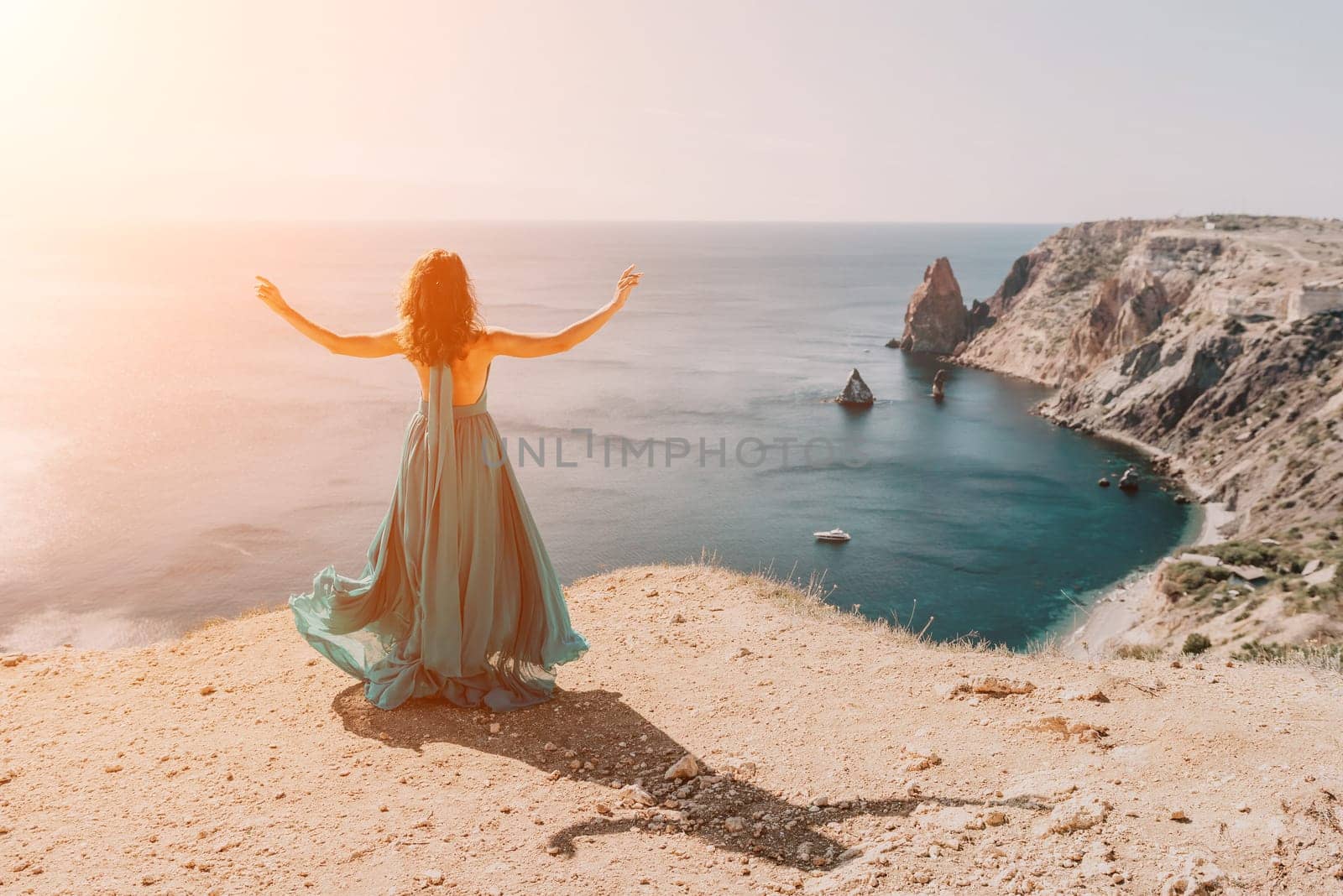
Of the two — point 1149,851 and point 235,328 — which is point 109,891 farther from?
point 235,328

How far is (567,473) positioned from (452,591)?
4822 cm

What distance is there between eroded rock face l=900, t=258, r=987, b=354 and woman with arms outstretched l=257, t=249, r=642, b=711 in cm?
9782

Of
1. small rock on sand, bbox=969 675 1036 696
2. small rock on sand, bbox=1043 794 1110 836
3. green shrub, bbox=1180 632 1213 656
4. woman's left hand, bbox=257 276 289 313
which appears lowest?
green shrub, bbox=1180 632 1213 656

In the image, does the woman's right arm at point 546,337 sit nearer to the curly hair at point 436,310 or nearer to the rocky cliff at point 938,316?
the curly hair at point 436,310

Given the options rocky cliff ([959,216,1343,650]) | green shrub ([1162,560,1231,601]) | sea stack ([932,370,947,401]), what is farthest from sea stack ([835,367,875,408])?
green shrub ([1162,560,1231,601])

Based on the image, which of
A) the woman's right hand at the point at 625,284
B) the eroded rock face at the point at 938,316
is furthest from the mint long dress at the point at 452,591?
the eroded rock face at the point at 938,316

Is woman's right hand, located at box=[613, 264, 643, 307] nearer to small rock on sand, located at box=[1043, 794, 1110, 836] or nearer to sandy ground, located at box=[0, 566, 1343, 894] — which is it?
sandy ground, located at box=[0, 566, 1343, 894]

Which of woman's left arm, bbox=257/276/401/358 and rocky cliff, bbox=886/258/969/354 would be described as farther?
rocky cliff, bbox=886/258/969/354

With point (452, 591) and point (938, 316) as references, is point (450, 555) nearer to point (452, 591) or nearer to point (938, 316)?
point (452, 591)

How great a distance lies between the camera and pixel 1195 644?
22.4 m

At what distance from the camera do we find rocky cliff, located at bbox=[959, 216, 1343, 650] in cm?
3247

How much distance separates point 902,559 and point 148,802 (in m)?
41.6

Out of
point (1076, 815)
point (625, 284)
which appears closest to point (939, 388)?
point (625, 284)

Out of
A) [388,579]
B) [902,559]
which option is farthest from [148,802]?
[902,559]
